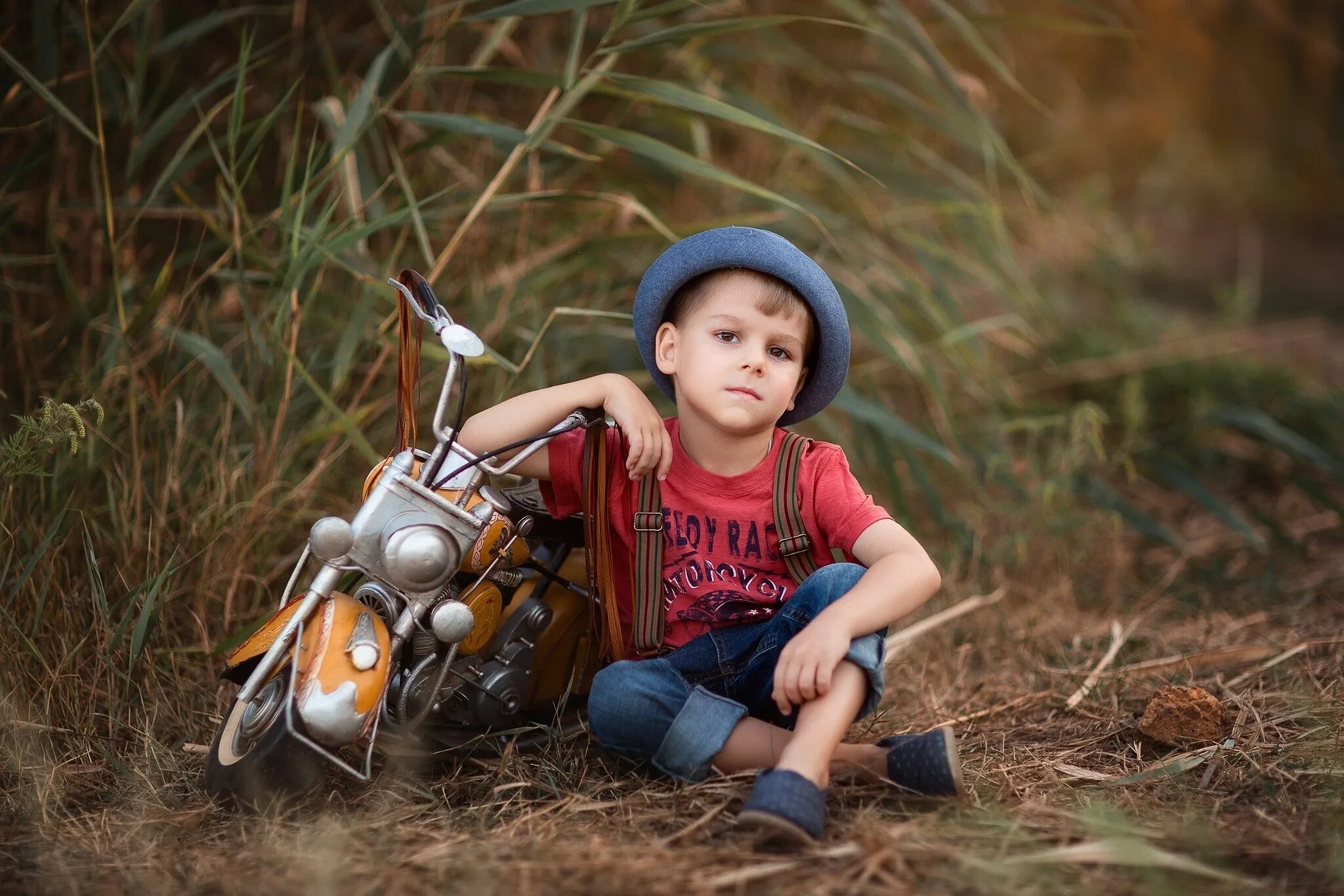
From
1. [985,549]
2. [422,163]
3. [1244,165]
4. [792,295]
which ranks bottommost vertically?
[985,549]

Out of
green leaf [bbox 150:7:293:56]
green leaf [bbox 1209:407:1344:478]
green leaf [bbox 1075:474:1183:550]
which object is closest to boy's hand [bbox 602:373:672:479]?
A: green leaf [bbox 150:7:293:56]

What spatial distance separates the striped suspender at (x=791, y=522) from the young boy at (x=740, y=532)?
21 millimetres

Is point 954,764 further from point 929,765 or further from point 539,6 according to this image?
point 539,6

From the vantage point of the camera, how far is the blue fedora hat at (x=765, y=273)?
191 centimetres

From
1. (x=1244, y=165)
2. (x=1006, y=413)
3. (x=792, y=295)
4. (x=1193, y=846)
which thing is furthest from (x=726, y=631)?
(x=1244, y=165)

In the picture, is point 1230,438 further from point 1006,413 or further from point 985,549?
point 985,549

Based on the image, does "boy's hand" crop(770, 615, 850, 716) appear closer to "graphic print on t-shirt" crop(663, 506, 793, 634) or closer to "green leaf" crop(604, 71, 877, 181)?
"graphic print on t-shirt" crop(663, 506, 793, 634)

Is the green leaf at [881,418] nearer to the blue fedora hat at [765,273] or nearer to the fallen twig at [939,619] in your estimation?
the fallen twig at [939,619]

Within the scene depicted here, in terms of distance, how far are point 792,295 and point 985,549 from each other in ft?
5.03

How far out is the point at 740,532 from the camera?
6.58 feet

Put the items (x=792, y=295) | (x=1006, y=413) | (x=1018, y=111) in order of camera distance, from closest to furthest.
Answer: (x=792, y=295)
(x=1006, y=413)
(x=1018, y=111)

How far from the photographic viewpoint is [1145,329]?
14.5 ft

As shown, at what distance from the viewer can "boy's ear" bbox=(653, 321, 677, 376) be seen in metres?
2.01

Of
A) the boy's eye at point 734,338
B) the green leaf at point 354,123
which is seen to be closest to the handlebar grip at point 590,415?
the boy's eye at point 734,338
